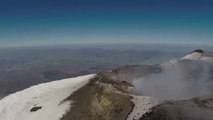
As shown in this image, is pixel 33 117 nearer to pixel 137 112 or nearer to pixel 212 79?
pixel 137 112

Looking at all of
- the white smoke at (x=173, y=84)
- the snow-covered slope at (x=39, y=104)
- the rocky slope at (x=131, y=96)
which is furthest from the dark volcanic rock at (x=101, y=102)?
the white smoke at (x=173, y=84)

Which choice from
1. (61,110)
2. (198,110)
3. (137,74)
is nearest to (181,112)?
(198,110)

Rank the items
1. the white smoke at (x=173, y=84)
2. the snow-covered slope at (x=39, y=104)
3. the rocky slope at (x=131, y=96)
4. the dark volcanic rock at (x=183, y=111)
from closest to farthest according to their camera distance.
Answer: the dark volcanic rock at (x=183, y=111) → the rocky slope at (x=131, y=96) → the snow-covered slope at (x=39, y=104) → the white smoke at (x=173, y=84)

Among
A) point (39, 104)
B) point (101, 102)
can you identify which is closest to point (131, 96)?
point (101, 102)

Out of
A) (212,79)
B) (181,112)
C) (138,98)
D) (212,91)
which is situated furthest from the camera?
(212,79)

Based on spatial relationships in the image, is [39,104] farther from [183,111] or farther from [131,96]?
[183,111]

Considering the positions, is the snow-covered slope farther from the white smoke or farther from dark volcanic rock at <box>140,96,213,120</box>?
dark volcanic rock at <box>140,96,213,120</box>

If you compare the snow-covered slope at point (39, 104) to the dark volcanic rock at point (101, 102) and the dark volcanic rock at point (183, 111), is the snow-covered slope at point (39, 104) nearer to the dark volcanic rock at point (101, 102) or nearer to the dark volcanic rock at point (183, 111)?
the dark volcanic rock at point (101, 102)
